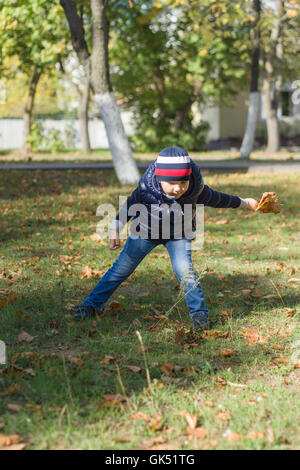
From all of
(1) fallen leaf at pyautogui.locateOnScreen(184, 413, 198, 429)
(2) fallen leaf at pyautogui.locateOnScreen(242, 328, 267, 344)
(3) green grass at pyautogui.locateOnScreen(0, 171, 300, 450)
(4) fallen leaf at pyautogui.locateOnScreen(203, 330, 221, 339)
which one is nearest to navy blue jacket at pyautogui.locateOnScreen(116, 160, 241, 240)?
(3) green grass at pyautogui.locateOnScreen(0, 171, 300, 450)

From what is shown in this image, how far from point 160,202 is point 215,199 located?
1.51 feet

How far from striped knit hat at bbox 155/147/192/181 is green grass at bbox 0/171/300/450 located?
103 cm

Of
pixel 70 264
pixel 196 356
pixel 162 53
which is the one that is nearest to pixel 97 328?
pixel 196 356

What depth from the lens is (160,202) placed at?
4.38 m

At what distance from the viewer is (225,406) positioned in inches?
130

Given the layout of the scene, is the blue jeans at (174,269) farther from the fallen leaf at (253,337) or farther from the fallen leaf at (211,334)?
the fallen leaf at (253,337)

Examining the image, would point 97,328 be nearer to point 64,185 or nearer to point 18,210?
point 18,210

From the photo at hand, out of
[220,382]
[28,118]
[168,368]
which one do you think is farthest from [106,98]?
[28,118]

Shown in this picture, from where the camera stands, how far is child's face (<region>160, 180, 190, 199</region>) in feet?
13.6

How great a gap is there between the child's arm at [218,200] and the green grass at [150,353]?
0.81m

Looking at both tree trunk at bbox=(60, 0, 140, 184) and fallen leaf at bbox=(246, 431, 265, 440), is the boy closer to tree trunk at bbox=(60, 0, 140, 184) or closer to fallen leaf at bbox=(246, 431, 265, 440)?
fallen leaf at bbox=(246, 431, 265, 440)

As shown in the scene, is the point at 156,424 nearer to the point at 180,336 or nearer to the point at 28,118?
the point at 180,336

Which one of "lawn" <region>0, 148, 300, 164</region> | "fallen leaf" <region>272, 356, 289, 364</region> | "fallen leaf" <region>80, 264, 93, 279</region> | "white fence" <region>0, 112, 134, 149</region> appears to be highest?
"white fence" <region>0, 112, 134, 149</region>

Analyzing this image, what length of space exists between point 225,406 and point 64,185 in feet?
34.6
